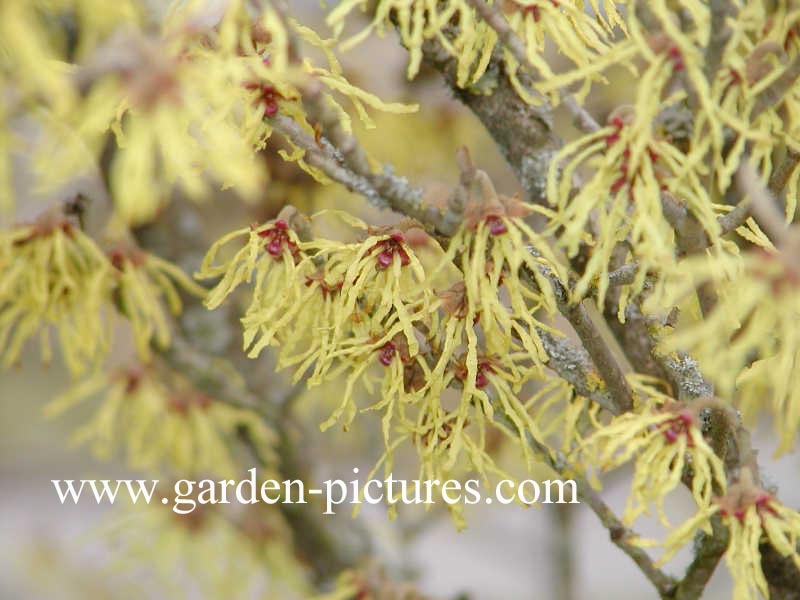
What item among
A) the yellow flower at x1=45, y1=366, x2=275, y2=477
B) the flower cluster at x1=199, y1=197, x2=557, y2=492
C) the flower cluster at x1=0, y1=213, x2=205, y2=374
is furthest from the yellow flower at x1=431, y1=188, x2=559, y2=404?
the yellow flower at x1=45, y1=366, x2=275, y2=477

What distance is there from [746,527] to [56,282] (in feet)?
1.63

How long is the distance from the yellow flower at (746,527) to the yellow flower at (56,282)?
1.40 feet

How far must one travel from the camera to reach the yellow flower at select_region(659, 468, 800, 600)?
1.57 feet

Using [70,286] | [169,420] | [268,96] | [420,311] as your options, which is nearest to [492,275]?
[420,311]

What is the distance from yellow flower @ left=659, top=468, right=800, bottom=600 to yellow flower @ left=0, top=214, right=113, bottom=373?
43 centimetres

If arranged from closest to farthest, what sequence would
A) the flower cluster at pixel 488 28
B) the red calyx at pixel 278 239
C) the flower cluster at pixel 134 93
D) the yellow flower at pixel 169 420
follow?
1. the flower cluster at pixel 134 93
2. the flower cluster at pixel 488 28
3. the red calyx at pixel 278 239
4. the yellow flower at pixel 169 420

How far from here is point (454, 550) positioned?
2.87 meters

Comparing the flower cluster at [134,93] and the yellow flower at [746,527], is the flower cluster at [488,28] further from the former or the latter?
the yellow flower at [746,527]

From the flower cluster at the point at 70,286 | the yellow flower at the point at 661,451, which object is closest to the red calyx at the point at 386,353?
the yellow flower at the point at 661,451

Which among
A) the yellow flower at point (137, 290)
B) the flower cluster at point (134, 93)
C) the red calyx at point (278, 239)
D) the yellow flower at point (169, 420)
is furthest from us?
the yellow flower at point (169, 420)

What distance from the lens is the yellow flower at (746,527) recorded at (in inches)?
18.8

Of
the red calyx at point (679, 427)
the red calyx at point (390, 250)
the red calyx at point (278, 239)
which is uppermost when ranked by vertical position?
the red calyx at point (679, 427)

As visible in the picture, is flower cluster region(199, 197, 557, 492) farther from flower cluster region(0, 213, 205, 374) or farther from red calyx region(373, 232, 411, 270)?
flower cluster region(0, 213, 205, 374)

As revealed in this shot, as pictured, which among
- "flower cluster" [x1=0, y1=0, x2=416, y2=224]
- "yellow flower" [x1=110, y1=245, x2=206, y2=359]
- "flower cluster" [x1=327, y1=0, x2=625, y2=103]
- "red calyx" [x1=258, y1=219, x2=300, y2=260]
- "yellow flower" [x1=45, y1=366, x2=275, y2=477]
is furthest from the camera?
"yellow flower" [x1=45, y1=366, x2=275, y2=477]
